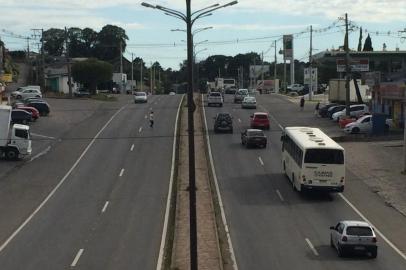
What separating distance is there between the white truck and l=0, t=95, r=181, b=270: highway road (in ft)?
5.45

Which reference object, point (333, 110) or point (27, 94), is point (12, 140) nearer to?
point (333, 110)

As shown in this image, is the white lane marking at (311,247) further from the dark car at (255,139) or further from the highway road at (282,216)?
the dark car at (255,139)

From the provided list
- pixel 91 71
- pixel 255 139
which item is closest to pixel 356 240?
pixel 255 139

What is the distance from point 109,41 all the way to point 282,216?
16282 cm

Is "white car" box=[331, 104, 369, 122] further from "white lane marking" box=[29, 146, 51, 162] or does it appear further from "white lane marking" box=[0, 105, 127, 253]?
"white lane marking" box=[29, 146, 51, 162]

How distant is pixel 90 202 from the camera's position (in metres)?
39.0

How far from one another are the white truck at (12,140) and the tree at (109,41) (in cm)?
13865

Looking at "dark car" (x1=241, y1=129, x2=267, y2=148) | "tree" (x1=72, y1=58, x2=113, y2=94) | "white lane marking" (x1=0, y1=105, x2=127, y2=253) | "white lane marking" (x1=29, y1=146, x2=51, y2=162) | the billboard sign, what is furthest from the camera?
the billboard sign

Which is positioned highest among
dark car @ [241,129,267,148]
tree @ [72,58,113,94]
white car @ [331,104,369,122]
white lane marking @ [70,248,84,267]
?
tree @ [72,58,113,94]

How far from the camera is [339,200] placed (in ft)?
128

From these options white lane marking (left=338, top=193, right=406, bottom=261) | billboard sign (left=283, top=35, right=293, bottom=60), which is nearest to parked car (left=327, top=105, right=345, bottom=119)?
white lane marking (left=338, top=193, right=406, bottom=261)

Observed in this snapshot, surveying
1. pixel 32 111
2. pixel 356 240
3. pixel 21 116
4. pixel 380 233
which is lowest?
pixel 380 233

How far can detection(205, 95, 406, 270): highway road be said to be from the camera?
26.8m

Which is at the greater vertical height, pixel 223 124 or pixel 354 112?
pixel 354 112
